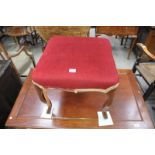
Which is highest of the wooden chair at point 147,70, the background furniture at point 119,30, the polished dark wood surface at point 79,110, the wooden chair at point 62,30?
the wooden chair at point 62,30

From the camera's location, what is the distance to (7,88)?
1.18m

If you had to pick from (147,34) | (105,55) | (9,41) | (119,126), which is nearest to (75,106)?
(119,126)

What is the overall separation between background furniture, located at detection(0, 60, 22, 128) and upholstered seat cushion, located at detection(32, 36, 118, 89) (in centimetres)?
47

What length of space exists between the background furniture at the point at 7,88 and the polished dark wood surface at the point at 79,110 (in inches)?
4.9

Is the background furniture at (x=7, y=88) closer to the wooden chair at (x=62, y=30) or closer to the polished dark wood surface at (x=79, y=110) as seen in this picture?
the polished dark wood surface at (x=79, y=110)

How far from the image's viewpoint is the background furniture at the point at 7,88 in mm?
1100

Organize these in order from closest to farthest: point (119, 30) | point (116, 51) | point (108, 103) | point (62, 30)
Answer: point (108, 103) < point (62, 30) < point (119, 30) < point (116, 51)

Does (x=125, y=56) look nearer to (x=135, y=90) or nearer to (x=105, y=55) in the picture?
(x=135, y=90)

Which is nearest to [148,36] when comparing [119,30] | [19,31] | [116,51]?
[119,30]

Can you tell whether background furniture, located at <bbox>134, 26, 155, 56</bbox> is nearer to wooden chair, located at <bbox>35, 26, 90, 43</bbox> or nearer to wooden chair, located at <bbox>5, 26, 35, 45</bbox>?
wooden chair, located at <bbox>35, 26, 90, 43</bbox>

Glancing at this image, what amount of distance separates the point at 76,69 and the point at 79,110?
1.26 ft

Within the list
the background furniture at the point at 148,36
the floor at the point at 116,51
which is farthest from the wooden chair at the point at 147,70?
the background furniture at the point at 148,36

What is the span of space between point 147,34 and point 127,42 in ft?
2.46

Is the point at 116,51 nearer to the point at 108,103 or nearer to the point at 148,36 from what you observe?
the point at 148,36
